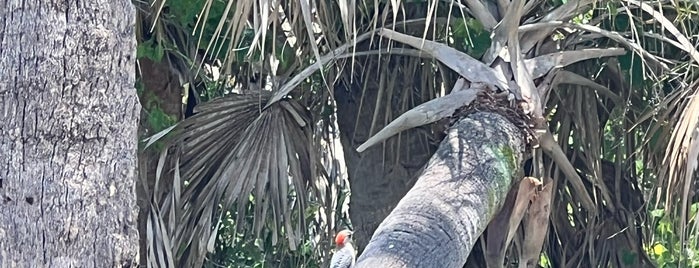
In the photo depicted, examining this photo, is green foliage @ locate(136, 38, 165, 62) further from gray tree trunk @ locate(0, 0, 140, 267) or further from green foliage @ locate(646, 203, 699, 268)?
green foliage @ locate(646, 203, 699, 268)

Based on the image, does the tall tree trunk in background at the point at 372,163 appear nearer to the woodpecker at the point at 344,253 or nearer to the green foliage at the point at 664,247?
the woodpecker at the point at 344,253

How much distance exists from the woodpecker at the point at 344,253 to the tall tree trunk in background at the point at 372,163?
0.10 metres

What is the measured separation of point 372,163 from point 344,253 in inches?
19.2

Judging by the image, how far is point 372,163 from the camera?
20.3 ft

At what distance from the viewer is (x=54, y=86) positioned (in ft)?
9.01

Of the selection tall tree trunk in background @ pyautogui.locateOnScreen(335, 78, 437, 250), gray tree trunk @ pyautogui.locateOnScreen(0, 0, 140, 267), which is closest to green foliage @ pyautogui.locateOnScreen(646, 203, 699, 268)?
tall tree trunk in background @ pyautogui.locateOnScreen(335, 78, 437, 250)

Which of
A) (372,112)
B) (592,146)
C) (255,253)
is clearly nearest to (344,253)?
(372,112)

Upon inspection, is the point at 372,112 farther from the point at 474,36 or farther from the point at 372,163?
the point at 474,36

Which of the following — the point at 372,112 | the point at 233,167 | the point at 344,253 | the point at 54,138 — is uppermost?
the point at 54,138

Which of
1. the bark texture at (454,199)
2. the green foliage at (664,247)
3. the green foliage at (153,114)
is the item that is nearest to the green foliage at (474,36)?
the bark texture at (454,199)

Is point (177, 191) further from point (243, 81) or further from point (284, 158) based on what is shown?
point (243, 81)

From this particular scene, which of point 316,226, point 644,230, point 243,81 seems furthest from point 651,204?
point 243,81

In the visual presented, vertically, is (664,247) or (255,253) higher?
(255,253)

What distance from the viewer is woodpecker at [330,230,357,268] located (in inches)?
236
